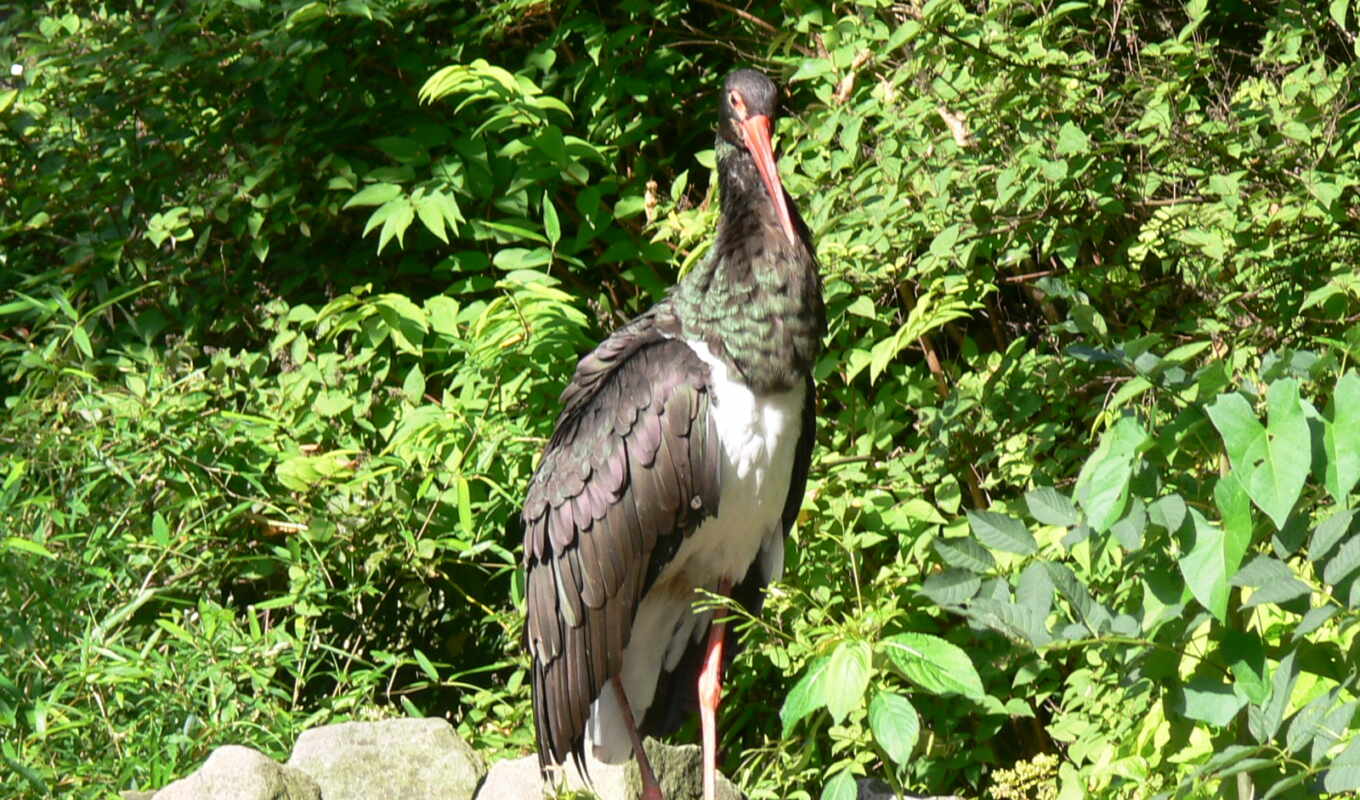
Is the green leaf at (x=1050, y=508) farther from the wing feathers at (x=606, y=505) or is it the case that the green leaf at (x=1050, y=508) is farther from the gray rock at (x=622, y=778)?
the gray rock at (x=622, y=778)

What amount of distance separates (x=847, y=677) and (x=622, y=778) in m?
1.75

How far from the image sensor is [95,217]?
546cm

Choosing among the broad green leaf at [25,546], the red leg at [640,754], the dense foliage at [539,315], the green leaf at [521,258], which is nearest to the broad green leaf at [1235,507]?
the dense foliage at [539,315]

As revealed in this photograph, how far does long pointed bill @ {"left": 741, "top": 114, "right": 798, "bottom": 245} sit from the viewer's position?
3.71 meters

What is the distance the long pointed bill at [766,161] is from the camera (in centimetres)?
371

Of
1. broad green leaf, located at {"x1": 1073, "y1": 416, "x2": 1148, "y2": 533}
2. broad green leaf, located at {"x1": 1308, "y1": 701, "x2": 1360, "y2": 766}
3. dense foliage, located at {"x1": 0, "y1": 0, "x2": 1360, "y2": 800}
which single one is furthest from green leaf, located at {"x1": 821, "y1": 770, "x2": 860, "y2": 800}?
broad green leaf, located at {"x1": 1308, "y1": 701, "x2": 1360, "y2": 766}

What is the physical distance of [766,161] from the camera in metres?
3.78

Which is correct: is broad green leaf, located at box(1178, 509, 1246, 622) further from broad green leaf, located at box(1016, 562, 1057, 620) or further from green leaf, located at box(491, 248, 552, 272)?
green leaf, located at box(491, 248, 552, 272)

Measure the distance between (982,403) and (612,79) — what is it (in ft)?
5.27

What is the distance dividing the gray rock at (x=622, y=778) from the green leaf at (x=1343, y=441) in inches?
76.7

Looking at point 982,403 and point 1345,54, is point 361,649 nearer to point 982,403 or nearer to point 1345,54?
point 982,403

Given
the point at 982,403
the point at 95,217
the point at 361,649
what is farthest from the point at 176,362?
the point at 982,403

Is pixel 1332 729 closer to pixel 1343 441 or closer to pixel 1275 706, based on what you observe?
pixel 1275 706

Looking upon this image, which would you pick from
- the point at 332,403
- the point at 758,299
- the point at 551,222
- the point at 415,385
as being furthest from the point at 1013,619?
the point at 332,403
